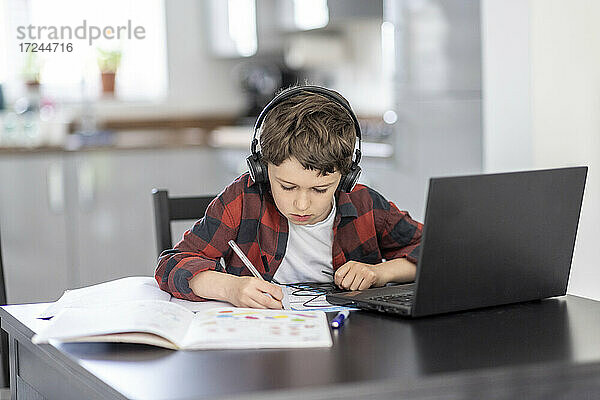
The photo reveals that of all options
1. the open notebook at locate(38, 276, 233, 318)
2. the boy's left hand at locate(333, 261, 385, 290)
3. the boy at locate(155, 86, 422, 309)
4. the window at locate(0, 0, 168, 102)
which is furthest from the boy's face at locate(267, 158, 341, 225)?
the window at locate(0, 0, 168, 102)

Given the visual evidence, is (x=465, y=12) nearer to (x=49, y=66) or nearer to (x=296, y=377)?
(x=49, y=66)

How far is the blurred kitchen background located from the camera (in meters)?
1.70

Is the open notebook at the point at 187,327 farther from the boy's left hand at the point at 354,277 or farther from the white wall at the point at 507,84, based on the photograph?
the white wall at the point at 507,84

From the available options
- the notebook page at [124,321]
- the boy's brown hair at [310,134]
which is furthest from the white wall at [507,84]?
the notebook page at [124,321]

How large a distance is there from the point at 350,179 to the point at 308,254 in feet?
0.60

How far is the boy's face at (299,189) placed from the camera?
52.3 inches

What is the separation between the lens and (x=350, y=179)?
4.59ft

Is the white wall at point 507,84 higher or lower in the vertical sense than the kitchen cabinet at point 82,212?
higher

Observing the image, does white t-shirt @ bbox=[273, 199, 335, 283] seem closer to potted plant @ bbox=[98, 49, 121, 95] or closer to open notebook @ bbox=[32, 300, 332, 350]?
open notebook @ bbox=[32, 300, 332, 350]

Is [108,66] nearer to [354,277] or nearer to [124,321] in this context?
[354,277]

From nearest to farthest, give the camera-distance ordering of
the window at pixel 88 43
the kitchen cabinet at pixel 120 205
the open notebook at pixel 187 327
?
the open notebook at pixel 187 327 < the window at pixel 88 43 < the kitchen cabinet at pixel 120 205

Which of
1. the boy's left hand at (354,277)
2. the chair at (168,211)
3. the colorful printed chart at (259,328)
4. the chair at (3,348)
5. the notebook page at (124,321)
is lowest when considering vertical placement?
the chair at (3,348)

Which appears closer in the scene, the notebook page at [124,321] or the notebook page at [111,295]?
the notebook page at [124,321]

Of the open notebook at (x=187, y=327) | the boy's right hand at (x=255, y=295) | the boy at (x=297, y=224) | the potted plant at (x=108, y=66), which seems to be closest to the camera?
the open notebook at (x=187, y=327)
